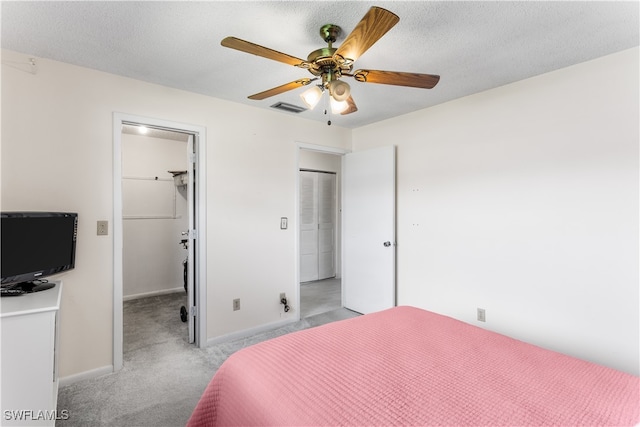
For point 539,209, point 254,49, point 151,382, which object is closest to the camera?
point 254,49

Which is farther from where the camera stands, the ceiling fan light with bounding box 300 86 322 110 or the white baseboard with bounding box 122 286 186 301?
the white baseboard with bounding box 122 286 186 301

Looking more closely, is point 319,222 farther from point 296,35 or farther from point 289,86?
point 296,35

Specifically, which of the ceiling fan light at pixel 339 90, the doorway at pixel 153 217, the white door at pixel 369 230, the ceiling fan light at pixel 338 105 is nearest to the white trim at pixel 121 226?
the doorway at pixel 153 217

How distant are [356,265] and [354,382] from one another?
2686mm

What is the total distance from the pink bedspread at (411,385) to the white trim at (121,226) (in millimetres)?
1435

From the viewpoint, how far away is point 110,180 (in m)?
2.48

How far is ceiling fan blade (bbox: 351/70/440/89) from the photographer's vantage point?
178 centimetres

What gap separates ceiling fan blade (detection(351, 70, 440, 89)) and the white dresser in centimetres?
203

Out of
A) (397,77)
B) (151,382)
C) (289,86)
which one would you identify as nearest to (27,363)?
(151,382)

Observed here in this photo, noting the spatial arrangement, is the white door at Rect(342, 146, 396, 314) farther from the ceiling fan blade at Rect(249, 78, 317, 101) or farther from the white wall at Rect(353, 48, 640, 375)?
the ceiling fan blade at Rect(249, 78, 317, 101)

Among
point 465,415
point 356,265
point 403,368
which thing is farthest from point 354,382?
point 356,265

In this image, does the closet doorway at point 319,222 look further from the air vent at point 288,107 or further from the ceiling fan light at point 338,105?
the ceiling fan light at point 338,105

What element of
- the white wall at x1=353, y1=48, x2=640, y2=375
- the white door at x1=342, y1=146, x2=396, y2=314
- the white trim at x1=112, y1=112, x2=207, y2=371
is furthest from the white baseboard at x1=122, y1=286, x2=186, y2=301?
the white wall at x1=353, y1=48, x2=640, y2=375

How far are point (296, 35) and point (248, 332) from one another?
2688 millimetres
